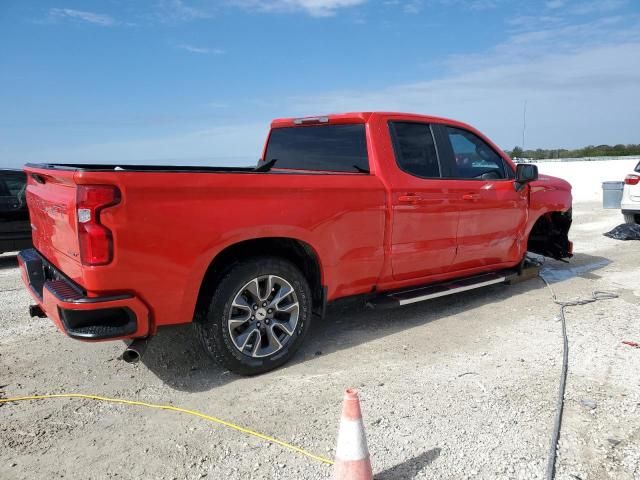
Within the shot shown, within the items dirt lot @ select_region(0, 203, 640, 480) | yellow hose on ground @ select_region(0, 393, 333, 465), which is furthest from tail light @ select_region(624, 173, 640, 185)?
yellow hose on ground @ select_region(0, 393, 333, 465)

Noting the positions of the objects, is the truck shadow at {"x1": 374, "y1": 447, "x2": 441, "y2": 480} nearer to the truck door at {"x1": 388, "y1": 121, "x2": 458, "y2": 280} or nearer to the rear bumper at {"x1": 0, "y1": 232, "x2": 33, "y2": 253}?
the truck door at {"x1": 388, "y1": 121, "x2": 458, "y2": 280}

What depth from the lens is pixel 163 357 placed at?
13.2 feet

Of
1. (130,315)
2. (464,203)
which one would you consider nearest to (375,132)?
(464,203)

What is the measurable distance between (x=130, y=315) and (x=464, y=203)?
10.3 ft

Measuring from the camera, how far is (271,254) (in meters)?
3.77

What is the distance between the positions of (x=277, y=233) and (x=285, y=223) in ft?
0.29

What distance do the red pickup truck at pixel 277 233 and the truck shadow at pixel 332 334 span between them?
11.2 inches

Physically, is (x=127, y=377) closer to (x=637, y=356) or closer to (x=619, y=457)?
(x=619, y=457)

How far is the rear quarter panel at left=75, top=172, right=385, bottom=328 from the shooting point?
297 cm

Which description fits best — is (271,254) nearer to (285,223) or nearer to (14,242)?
(285,223)

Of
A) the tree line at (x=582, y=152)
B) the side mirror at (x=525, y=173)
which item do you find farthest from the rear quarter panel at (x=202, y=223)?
the tree line at (x=582, y=152)

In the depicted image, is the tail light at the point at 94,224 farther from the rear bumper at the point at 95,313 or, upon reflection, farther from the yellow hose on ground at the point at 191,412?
the yellow hose on ground at the point at 191,412

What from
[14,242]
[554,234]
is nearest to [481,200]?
[554,234]

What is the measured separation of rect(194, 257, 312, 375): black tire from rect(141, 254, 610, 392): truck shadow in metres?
0.16
